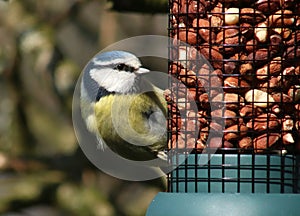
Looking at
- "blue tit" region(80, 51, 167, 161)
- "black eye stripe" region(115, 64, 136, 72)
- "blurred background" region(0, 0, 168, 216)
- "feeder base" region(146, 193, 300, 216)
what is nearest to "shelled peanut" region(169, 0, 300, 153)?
"feeder base" region(146, 193, 300, 216)

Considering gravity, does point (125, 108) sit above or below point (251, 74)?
below

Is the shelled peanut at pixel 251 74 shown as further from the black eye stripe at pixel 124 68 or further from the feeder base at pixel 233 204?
the black eye stripe at pixel 124 68

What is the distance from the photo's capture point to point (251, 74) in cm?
385

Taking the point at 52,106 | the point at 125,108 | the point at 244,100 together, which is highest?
the point at 244,100

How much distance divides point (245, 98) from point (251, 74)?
117 mm

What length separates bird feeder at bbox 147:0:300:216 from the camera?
379 centimetres

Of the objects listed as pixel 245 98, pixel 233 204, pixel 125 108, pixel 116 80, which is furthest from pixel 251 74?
pixel 116 80

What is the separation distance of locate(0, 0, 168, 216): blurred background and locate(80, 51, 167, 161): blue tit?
2.30 ft

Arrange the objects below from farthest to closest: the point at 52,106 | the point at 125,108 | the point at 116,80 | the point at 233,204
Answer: the point at 52,106 < the point at 116,80 < the point at 125,108 < the point at 233,204

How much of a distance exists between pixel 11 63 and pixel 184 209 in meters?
3.34

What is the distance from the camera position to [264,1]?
151 inches

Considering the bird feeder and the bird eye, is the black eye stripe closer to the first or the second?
the bird eye

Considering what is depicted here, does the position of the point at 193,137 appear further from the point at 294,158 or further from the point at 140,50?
the point at 140,50

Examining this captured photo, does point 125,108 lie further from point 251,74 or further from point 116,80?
point 251,74
